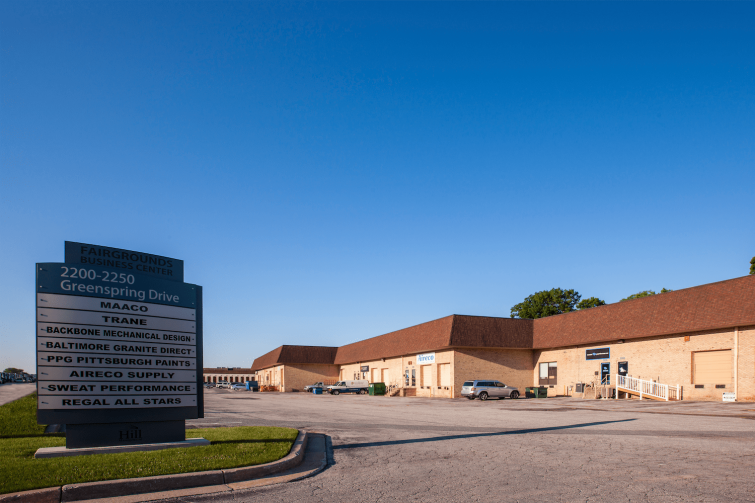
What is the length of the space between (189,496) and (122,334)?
14.8 ft

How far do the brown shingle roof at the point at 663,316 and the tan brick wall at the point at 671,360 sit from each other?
66 cm

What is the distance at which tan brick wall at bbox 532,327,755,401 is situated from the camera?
2831 centimetres

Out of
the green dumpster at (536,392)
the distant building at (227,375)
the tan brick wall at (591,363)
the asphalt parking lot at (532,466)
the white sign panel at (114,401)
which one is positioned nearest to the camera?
the asphalt parking lot at (532,466)

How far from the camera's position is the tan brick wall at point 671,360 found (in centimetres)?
2831

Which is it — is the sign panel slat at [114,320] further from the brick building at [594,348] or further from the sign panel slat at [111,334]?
the brick building at [594,348]

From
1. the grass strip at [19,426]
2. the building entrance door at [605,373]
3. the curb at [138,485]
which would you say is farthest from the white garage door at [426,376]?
the curb at [138,485]

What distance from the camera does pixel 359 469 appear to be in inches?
357

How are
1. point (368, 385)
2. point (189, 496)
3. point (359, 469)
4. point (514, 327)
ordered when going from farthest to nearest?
point (368, 385)
point (514, 327)
point (359, 469)
point (189, 496)

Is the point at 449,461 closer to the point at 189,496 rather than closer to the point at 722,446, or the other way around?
the point at 189,496

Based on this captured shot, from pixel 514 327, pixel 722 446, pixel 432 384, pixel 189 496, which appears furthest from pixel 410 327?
pixel 189 496

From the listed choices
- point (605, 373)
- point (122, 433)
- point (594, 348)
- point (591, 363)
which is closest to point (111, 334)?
point (122, 433)

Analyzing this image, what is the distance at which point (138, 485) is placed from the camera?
24.1 ft

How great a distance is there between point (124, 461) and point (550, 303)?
3274 inches

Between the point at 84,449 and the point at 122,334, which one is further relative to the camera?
the point at 122,334
